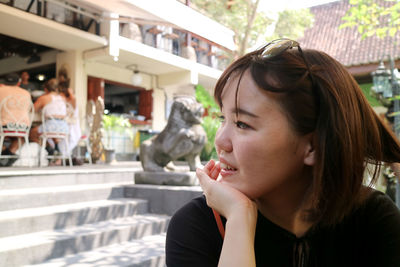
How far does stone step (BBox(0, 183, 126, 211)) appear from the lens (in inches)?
143

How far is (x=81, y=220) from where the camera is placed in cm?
373

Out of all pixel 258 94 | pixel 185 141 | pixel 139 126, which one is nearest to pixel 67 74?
pixel 139 126

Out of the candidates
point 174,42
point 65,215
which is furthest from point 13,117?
point 174,42

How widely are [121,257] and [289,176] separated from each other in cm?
240

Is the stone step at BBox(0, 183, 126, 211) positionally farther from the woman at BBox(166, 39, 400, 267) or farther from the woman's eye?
the woman's eye

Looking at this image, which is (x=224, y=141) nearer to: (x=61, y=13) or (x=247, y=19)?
(x=61, y=13)

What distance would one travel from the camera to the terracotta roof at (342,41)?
10912mm

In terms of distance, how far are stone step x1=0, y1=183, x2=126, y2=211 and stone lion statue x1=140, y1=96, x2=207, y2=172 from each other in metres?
0.63

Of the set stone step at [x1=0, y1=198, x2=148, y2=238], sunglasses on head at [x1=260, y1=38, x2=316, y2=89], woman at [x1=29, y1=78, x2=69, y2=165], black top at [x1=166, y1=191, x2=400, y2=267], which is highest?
woman at [x1=29, y1=78, x2=69, y2=165]

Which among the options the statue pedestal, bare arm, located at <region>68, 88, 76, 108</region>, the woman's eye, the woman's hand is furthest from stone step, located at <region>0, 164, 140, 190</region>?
the woman's eye

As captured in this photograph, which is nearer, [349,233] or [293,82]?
[293,82]

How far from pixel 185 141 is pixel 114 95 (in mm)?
13686

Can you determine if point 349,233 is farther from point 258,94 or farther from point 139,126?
point 139,126

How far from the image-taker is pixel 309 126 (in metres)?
1.06
